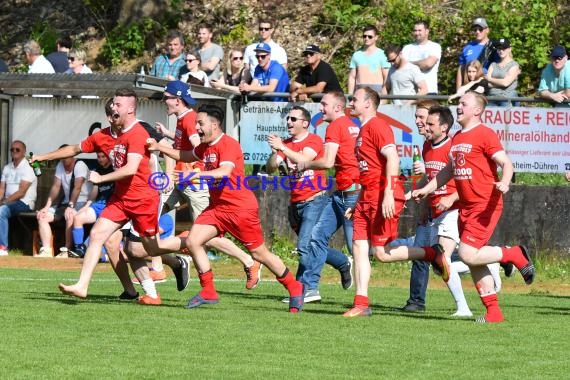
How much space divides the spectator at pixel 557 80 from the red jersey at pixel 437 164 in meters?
5.76

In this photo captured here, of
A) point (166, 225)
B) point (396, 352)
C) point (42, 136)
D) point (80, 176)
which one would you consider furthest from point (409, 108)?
point (396, 352)

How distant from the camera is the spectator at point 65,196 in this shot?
20.0 m

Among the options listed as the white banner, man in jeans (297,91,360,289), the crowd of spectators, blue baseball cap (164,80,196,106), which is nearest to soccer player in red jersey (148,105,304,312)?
blue baseball cap (164,80,196,106)

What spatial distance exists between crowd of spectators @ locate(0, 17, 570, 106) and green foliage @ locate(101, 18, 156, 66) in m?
6.09

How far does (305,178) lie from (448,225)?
188 cm

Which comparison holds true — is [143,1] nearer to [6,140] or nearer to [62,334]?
[6,140]

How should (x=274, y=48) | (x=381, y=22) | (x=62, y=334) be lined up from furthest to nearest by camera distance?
(x=381, y=22) → (x=274, y=48) → (x=62, y=334)

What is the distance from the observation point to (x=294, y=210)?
1372 centimetres

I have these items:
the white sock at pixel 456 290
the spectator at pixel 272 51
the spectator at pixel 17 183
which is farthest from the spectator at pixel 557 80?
the spectator at pixel 17 183

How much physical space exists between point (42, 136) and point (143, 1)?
6.68m

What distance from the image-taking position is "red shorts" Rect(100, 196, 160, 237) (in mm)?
12234

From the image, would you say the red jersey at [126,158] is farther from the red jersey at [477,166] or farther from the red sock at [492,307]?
the red sock at [492,307]

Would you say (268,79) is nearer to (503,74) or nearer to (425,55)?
(425,55)

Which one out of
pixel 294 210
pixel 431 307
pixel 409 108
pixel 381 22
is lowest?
pixel 431 307
